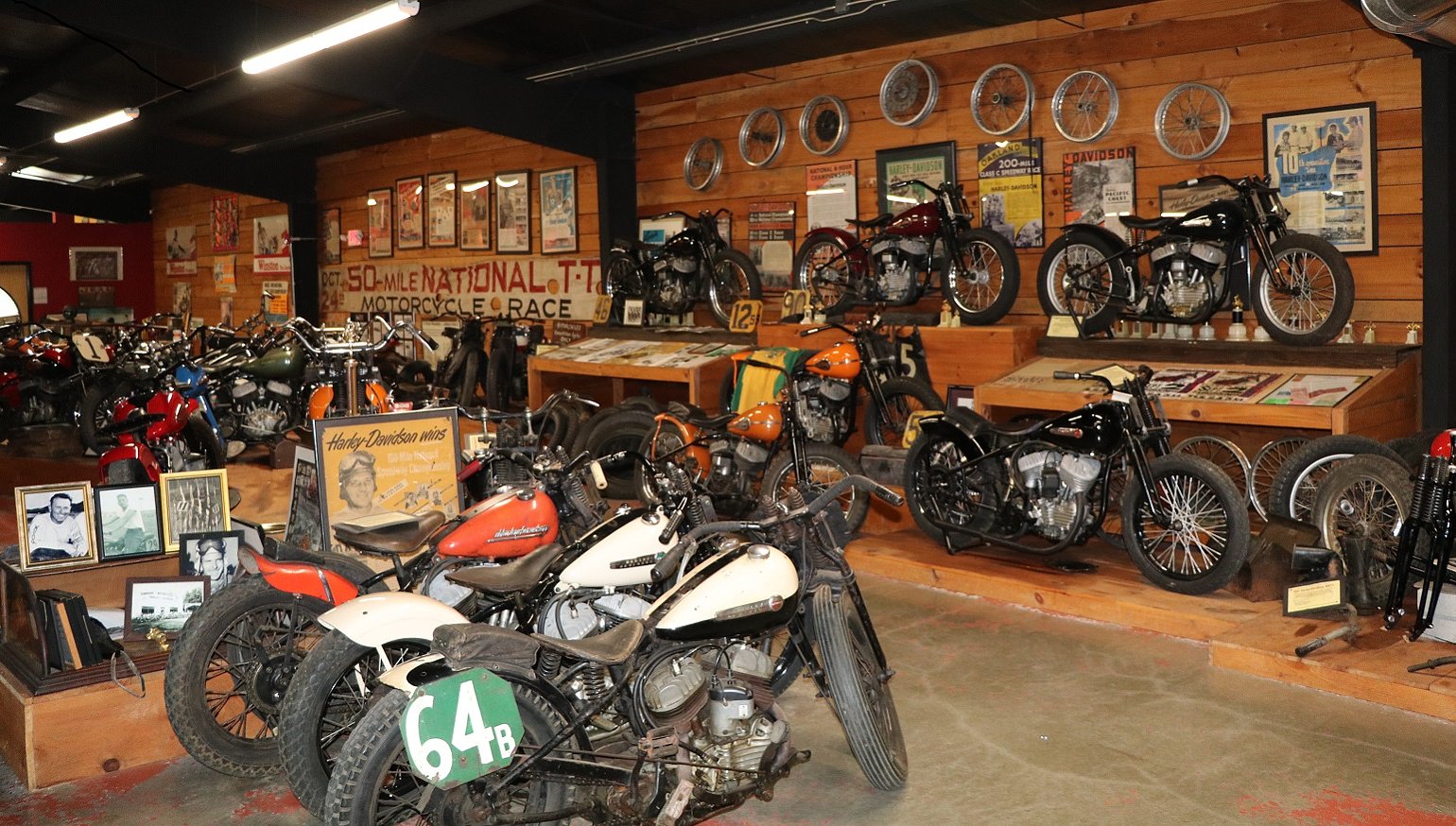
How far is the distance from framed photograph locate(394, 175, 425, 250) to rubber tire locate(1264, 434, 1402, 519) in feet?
33.0

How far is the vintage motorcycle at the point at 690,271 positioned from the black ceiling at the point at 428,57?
114cm

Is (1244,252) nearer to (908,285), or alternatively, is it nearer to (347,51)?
(908,285)

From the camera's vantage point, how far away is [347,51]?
8141 mm

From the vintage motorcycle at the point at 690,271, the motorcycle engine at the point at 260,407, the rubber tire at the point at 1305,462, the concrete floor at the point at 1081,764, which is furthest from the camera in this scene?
the motorcycle engine at the point at 260,407

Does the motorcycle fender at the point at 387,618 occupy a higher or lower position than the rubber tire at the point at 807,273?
lower

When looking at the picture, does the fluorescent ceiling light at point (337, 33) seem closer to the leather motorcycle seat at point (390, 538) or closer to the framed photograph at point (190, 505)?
the framed photograph at point (190, 505)

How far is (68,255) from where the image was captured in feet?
64.5

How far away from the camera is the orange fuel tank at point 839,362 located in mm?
6504

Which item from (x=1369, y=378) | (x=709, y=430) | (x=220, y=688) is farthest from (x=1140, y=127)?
(x=220, y=688)

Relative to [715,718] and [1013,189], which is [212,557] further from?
[1013,189]

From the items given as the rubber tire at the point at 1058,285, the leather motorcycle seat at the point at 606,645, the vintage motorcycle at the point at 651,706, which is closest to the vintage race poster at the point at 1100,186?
the rubber tire at the point at 1058,285

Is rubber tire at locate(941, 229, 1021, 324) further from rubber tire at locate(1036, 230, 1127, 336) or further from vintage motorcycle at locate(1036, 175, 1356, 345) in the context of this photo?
vintage motorcycle at locate(1036, 175, 1356, 345)

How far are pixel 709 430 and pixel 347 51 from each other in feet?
13.2

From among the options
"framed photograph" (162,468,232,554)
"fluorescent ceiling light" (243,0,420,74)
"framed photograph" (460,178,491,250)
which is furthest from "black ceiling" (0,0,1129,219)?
"framed photograph" (162,468,232,554)
